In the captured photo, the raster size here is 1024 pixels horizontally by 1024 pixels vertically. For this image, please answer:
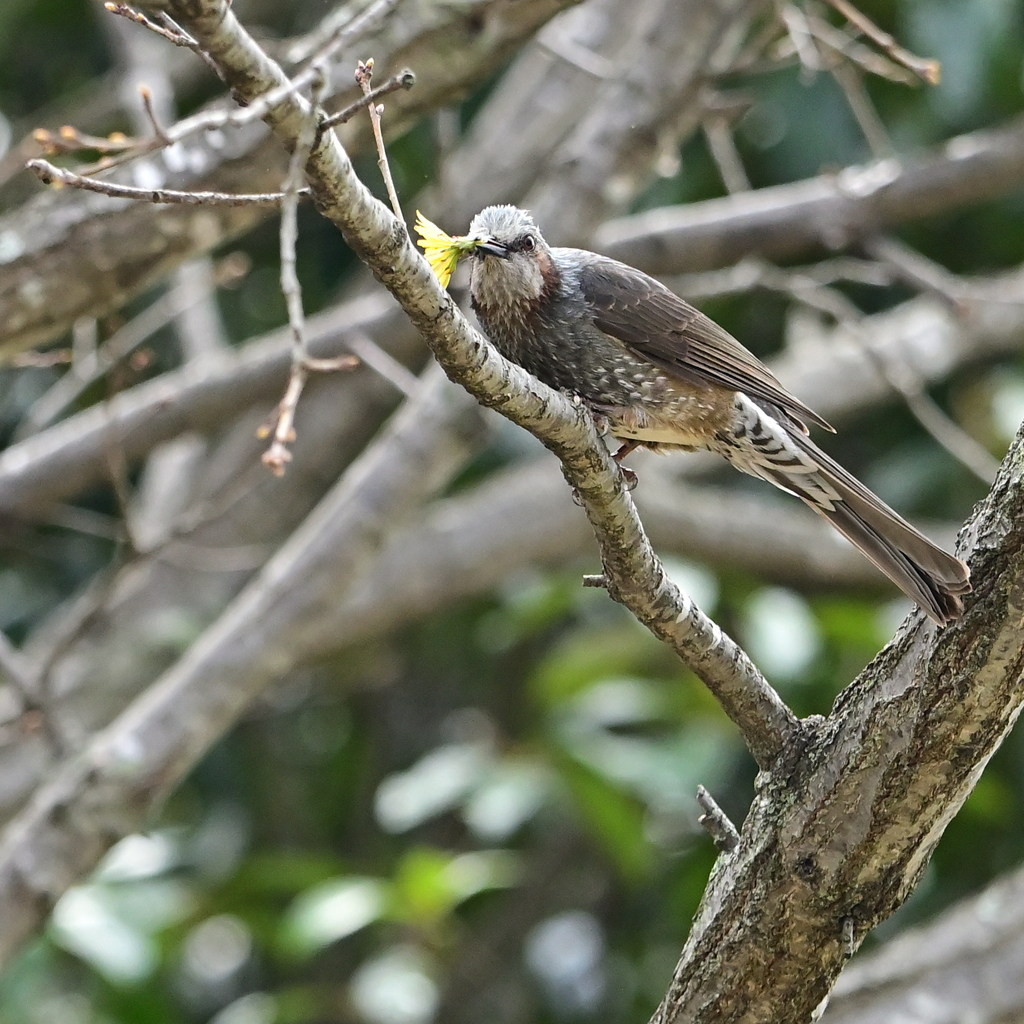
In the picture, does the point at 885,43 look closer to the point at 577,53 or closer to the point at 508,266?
the point at 508,266

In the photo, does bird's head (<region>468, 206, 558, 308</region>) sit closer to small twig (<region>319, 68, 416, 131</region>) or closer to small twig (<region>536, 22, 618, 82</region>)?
small twig (<region>319, 68, 416, 131</region>)

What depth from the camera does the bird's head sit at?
9.61ft

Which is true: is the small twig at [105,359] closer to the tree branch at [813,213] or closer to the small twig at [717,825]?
the tree branch at [813,213]

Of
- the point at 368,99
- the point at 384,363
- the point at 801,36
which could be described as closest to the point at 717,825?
the point at 368,99

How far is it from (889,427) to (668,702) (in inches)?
80.2

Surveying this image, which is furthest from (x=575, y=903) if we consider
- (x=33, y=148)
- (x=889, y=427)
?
(x=33, y=148)

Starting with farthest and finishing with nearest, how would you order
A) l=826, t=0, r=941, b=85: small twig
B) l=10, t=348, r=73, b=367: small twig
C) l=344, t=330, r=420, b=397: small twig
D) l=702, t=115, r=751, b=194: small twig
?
1. l=702, t=115, r=751, b=194: small twig
2. l=344, t=330, r=420, b=397: small twig
3. l=10, t=348, r=73, b=367: small twig
4. l=826, t=0, r=941, b=85: small twig

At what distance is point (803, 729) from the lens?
2334 millimetres

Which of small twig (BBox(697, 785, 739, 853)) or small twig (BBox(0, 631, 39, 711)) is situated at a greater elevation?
small twig (BBox(0, 631, 39, 711))

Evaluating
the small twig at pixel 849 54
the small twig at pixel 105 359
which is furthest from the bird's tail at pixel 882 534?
the small twig at pixel 105 359

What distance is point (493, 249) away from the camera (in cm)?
287

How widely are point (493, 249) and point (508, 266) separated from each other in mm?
75

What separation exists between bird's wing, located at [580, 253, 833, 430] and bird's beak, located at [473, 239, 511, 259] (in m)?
0.26

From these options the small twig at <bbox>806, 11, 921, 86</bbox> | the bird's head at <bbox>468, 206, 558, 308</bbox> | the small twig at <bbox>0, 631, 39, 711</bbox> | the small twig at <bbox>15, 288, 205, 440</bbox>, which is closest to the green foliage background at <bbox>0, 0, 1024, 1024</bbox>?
the small twig at <bbox>806, 11, 921, 86</bbox>
